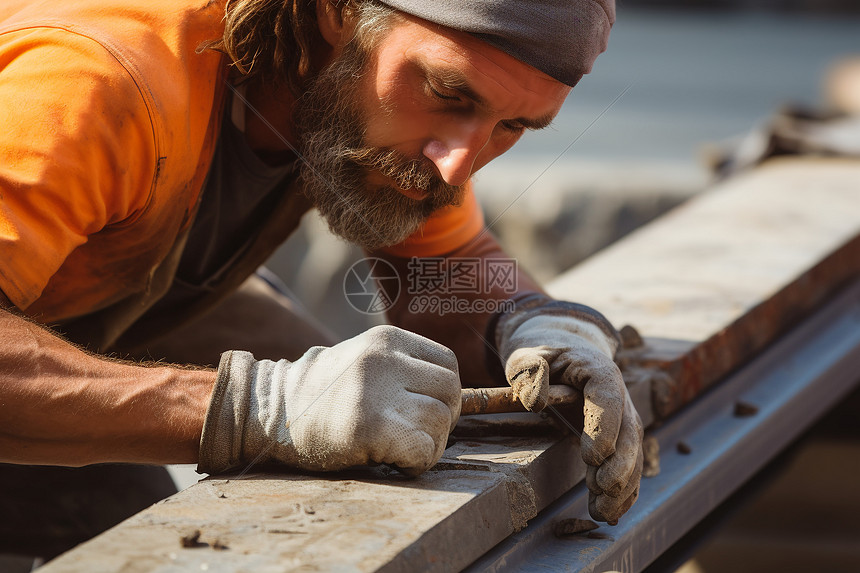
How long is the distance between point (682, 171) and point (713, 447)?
3539 millimetres

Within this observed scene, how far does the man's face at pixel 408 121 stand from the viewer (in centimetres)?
175

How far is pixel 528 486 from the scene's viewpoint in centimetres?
160

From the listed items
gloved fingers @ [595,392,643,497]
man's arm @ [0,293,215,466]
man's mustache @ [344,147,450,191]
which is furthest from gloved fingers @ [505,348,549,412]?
man's arm @ [0,293,215,466]

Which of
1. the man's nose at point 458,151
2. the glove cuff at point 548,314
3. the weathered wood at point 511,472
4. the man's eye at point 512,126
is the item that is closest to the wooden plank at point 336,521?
the weathered wood at point 511,472

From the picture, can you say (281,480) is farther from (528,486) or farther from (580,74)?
(580,74)

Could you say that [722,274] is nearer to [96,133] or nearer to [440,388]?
[440,388]

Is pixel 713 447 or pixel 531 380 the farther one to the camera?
pixel 713 447

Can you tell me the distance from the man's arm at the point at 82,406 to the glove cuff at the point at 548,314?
71cm

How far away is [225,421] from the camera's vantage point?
149cm

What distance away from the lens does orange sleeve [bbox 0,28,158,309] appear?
4.84ft

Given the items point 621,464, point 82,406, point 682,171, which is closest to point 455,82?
point 621,464

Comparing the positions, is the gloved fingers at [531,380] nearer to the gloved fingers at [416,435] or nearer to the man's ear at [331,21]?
the gloved fingers at [416,435]

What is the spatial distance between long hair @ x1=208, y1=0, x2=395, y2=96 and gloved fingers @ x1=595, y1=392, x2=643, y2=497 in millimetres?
859

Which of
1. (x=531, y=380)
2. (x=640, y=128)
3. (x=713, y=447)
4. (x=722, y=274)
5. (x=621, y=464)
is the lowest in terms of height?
(x=640, y=128)
